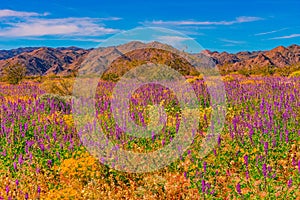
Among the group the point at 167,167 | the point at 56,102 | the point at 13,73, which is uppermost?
the point at 13,73

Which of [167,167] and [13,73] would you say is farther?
[13,73]

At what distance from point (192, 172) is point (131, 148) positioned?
4.69 ft

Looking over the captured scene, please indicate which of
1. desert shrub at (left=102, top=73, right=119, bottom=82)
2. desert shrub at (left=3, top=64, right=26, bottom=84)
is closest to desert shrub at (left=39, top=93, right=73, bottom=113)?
desert shrub at (left=102, top=73, right=119, bottom=82)

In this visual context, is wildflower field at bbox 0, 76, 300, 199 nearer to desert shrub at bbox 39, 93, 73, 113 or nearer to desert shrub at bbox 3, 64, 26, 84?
desert shrub at bbox 39, 93, 73, 113

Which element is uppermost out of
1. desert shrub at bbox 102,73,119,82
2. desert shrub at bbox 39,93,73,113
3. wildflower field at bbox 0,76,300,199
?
desert shrub at bbox 102,73,119,82

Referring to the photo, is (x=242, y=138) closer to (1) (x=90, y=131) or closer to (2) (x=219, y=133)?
(2) (x=219, y=133)

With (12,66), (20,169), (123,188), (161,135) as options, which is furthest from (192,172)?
(12,66)

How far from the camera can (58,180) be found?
623cm

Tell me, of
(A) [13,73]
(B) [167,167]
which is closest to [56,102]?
(B) [167,167]

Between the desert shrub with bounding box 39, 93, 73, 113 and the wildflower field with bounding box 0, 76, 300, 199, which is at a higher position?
the desert shrub with bounding box 39, 93, 73, 113

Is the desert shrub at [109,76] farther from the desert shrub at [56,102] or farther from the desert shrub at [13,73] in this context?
the desert shrub at [56,102]

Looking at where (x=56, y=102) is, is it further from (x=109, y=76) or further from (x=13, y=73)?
→ (x=13, y=73)

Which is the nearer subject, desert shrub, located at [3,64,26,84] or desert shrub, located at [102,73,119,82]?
desert shrub, located at [102,73,119,82]

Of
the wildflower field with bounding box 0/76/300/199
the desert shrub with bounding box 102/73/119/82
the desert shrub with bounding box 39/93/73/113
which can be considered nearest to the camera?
the wildflower field with bounding box 0/76/300/199
